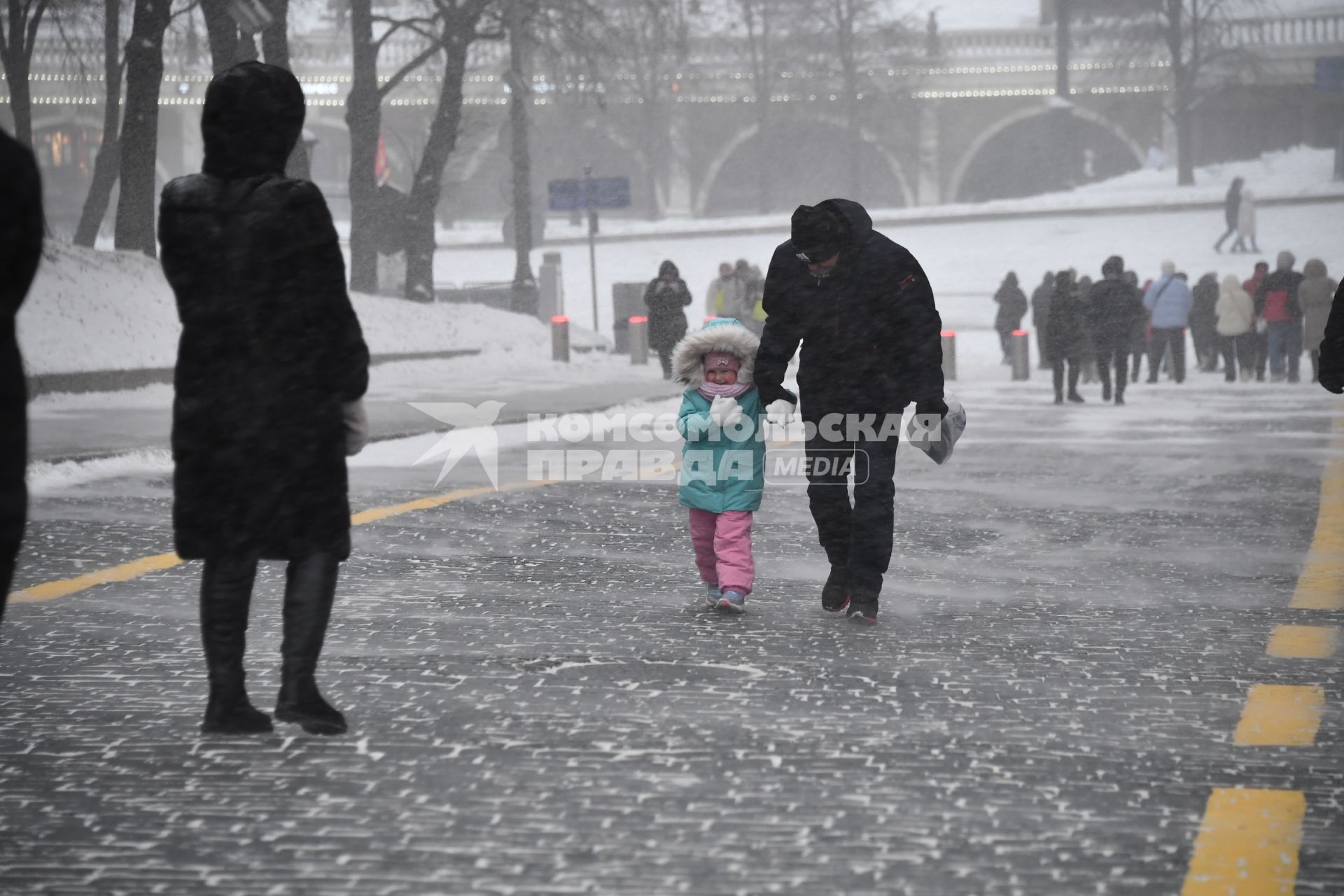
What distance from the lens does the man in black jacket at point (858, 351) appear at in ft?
21.0

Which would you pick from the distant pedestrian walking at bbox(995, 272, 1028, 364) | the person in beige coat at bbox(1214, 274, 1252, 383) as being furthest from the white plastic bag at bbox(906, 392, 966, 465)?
the distant pedestrian walking at bbox(995, 272, 1028, 364)

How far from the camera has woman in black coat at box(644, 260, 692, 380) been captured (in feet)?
66.0

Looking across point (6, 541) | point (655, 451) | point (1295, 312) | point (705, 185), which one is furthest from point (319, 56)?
point (6, 541)

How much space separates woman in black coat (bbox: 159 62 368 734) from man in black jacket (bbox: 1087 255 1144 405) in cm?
1563

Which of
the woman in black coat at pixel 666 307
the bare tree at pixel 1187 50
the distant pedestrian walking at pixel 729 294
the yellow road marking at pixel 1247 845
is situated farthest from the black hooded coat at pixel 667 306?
the bare tree at pixel 1187 50

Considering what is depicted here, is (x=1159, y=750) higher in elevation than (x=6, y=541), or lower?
lower

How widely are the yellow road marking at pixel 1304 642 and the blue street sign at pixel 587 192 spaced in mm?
22037

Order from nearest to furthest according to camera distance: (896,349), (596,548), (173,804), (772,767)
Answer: (173,804) < (772,767) < (896,349) < (596,548)

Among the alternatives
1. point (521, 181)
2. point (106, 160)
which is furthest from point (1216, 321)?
point (106, 160)

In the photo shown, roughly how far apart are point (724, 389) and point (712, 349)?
16cm

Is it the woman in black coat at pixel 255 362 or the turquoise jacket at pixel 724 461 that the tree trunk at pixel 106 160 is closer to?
the turquoise jacket at pixel 724 461

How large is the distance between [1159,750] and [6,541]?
278 centimetres

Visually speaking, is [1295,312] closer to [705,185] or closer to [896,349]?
[896,349]

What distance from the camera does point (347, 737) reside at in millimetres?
4605
